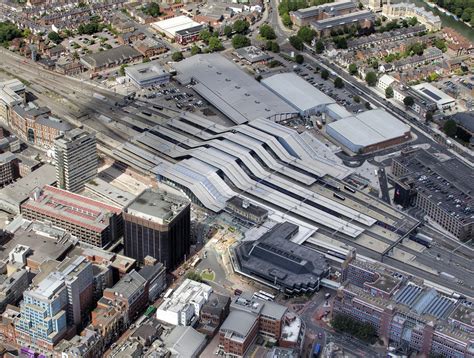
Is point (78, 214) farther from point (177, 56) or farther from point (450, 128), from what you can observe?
point (450, 128)

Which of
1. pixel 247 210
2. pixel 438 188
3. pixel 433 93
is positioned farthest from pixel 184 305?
pixel 433 93

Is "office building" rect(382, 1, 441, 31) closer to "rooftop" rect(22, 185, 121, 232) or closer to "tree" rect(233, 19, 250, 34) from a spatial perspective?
"tree" rect(233, 19, 250, 34)

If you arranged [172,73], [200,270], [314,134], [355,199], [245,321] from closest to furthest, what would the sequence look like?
[245,321], [200,270], [355,199], [314,134], [172,73]

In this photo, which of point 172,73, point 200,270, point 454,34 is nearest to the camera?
point 200,270

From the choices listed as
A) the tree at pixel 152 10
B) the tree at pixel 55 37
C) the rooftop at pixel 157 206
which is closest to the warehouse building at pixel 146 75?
the tree at pixel 55 37

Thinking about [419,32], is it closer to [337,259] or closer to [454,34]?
[454,34]

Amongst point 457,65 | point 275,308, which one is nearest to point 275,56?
point 457,65
